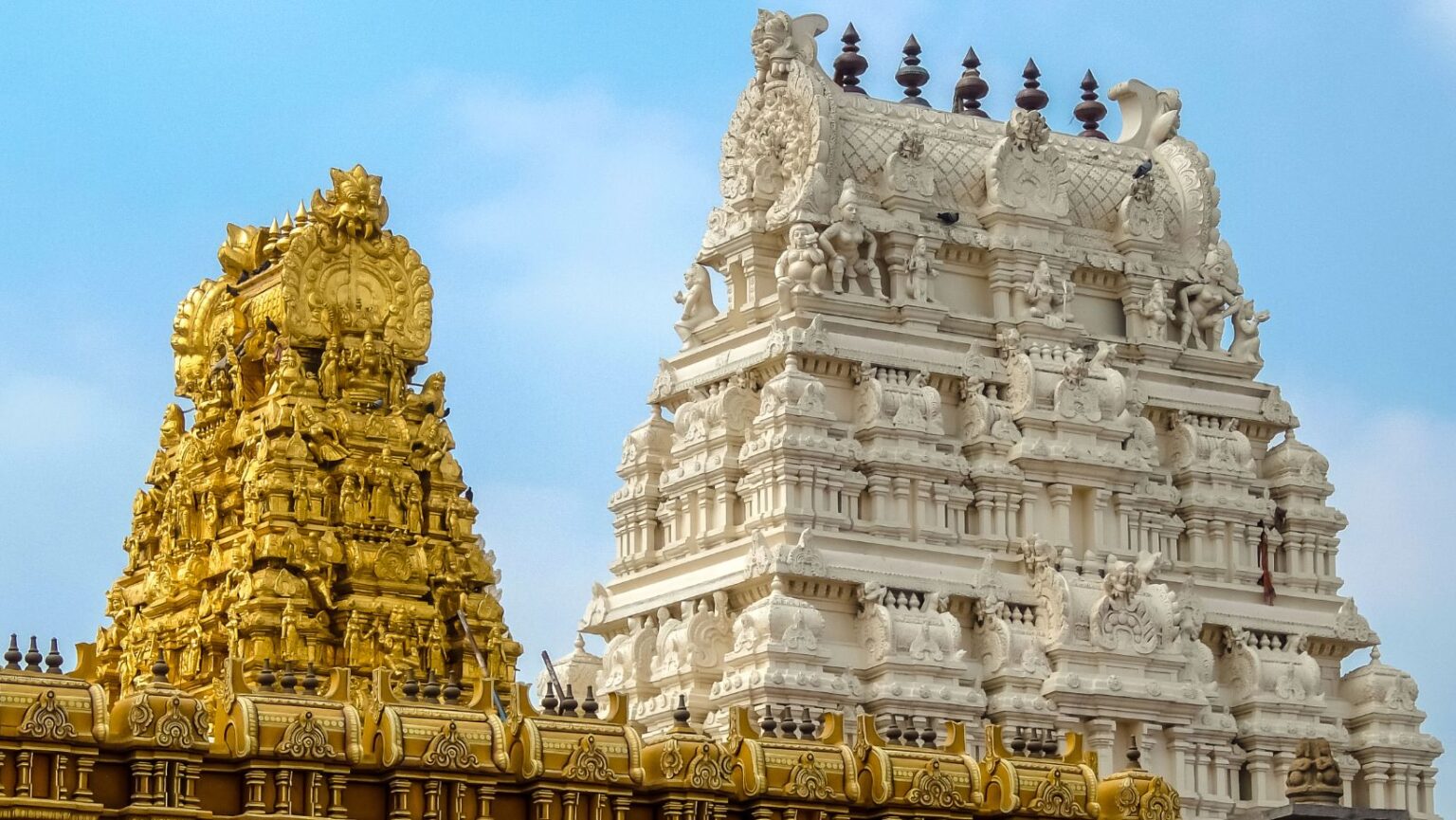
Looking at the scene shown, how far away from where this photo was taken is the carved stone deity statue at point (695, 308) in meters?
57.5

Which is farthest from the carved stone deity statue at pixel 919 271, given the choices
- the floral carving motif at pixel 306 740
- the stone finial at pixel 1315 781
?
the floral carving motif at pixel 306 740

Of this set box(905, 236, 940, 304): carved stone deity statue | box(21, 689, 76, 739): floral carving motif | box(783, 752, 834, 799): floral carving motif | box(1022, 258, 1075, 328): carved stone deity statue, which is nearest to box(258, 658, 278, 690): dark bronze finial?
box(21, 689, 76, 739): floral carving motif

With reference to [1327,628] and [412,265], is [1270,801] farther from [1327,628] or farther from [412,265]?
[412,265]

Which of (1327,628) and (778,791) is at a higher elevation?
(1327,628)

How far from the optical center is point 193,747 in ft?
94.3

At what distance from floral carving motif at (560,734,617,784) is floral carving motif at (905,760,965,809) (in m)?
3.37

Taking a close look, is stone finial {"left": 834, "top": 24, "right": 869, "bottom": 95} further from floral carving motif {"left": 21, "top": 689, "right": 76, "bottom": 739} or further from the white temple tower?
floral carving motif {"left": 21, "top": 689, "right": 76, "bottom": 739}

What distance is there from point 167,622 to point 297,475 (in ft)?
7.93

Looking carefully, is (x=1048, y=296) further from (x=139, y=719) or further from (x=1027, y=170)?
(x=139, y=719)

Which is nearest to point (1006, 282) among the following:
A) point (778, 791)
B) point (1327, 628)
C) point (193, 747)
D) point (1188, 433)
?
point (1188, 433)

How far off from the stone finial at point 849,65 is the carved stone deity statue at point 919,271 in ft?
13.7

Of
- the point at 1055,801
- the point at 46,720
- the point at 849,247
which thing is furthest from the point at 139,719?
the point at 849,247

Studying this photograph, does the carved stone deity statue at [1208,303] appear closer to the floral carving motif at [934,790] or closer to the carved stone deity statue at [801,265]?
the carved stone deity statue at [801,265]

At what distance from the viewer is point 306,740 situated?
96.6ft
